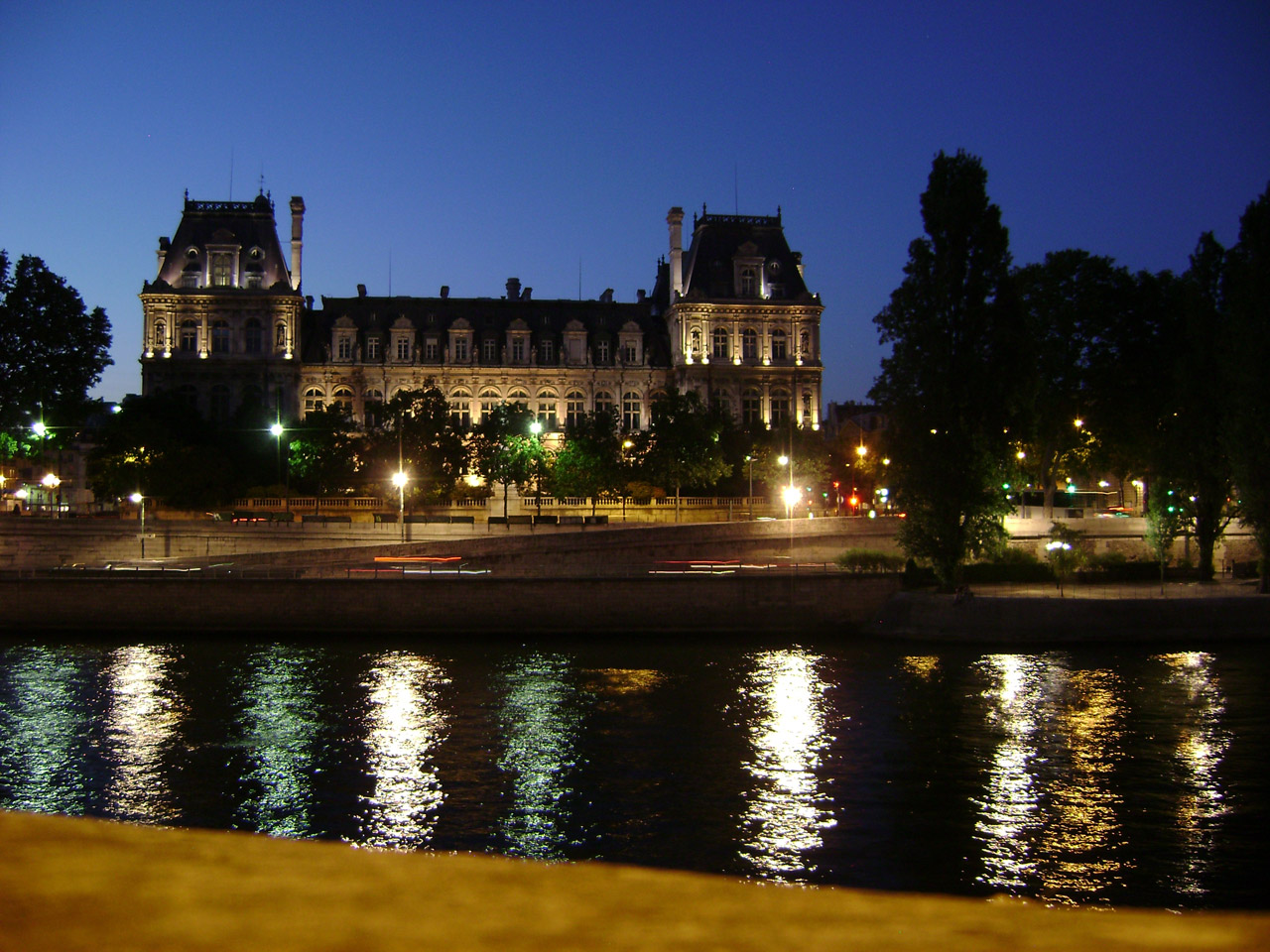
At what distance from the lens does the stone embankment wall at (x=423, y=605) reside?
35750 mm

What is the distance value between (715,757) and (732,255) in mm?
63890

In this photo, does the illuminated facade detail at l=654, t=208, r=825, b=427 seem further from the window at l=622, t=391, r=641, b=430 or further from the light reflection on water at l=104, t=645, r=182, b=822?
the light reflection on water at l=104, t=645, r=182, b=822

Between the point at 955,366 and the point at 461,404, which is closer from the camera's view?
the point at 955,366

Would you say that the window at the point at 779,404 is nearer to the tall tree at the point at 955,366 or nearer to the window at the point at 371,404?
the window at the point at 371,404

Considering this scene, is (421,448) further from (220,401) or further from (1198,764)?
(1198,764)

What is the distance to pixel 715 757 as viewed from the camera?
20594 millimetres

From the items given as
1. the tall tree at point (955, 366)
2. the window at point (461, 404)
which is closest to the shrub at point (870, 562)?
the tall tree at point (955, 366)

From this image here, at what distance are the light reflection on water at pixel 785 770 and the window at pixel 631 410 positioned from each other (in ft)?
164

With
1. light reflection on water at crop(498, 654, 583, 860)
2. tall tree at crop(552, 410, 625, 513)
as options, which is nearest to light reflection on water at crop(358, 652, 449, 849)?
light reflection on water at crop(498, 654, 583, 860)

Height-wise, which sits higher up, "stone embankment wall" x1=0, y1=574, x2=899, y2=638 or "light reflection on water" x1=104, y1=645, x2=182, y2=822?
"stone embankment wall" x1=0, y1=574, x2=899, y2=638

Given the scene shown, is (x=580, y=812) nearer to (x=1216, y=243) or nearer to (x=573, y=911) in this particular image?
(x=573, y=911)

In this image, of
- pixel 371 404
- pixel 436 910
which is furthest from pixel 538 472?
pixel 436 910

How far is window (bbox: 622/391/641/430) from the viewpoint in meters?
79.9

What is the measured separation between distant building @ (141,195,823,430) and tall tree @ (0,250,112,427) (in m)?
13.4
